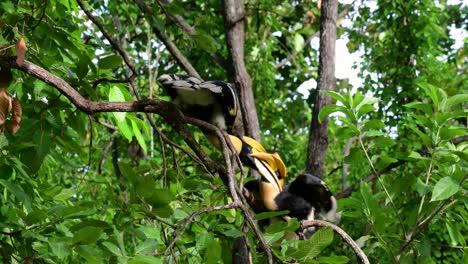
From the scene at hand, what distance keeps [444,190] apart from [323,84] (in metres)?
1.69

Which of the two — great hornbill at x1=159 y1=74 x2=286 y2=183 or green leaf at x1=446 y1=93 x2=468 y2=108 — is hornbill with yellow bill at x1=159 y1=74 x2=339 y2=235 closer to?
great hornbill at x1=159 y1=74 x2=286 y2=183

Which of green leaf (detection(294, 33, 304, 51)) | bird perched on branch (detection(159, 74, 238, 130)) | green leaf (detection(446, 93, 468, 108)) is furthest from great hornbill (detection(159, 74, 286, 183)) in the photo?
green leaf (detection(294, 33, 304, 51))

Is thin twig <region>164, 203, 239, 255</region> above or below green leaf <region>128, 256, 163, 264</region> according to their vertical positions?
above

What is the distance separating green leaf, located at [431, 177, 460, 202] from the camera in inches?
78.3

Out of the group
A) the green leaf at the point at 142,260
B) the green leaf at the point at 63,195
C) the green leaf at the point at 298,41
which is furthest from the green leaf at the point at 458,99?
the green leaf at the point at 298,41

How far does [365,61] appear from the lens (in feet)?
16.1

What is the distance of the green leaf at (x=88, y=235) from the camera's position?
5.00 feet

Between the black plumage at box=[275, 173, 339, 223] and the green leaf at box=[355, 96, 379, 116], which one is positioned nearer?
→ the black plumage at box=[275, 173, 339, 223]

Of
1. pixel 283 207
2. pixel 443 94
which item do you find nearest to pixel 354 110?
pixel 443 94

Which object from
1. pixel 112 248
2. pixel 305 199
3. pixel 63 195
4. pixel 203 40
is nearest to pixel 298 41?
pixel 203 40

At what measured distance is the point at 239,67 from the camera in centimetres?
370

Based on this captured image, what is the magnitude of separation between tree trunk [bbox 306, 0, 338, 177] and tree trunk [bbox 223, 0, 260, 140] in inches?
11.8

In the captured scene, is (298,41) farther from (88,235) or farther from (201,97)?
(88,235)

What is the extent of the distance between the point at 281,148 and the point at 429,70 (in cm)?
125
